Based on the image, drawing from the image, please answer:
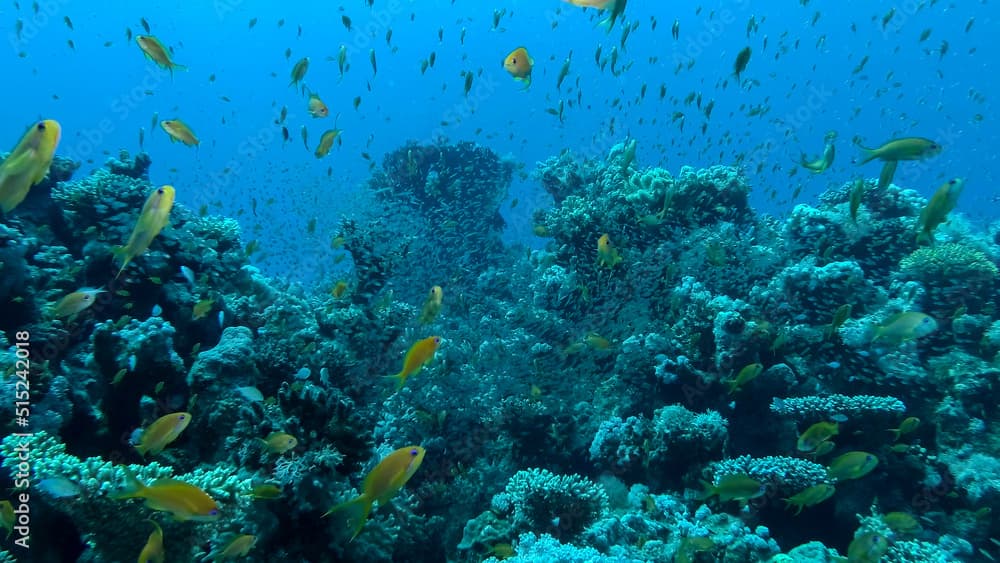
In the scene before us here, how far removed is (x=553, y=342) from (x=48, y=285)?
265 inches

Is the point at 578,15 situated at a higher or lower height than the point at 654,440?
higher

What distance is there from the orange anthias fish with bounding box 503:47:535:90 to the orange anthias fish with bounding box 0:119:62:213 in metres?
4.67

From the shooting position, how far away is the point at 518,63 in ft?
20.2

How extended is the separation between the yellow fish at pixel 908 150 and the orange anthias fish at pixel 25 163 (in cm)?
678

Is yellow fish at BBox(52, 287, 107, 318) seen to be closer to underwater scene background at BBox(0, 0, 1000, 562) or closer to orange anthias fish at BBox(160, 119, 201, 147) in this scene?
underwater scene background at BBox(0, 0, 1000, 562)

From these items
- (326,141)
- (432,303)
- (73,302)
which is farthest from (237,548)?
(326,141)

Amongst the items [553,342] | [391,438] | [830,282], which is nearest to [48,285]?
[391,438]

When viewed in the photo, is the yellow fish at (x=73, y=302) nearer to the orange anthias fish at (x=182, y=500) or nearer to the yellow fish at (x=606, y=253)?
the orange anthias fish at (x=182, y=500)

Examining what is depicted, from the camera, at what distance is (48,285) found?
5.91 metres

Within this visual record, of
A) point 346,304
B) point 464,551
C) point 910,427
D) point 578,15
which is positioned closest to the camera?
point 464,551

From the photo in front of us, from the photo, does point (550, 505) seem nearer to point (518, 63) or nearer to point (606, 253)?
point (606, 253)

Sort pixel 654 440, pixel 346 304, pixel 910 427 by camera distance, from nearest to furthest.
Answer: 1. pixel 910 427
2. pixel 654 440
3. pixel 346 304

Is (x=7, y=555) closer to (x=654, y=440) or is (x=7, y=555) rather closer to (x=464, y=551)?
(x=464, y=551)

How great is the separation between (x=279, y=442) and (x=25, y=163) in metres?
2.14
